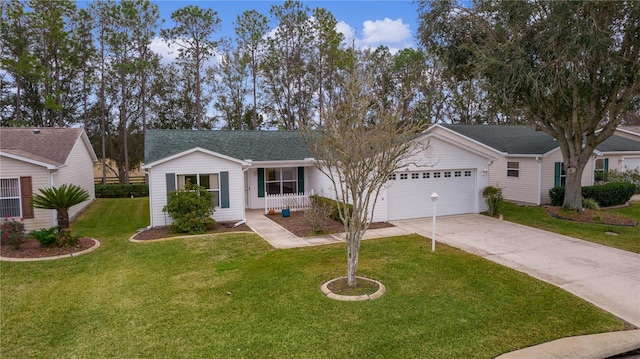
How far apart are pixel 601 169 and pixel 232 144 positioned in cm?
1915

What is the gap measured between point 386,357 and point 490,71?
1212 cm

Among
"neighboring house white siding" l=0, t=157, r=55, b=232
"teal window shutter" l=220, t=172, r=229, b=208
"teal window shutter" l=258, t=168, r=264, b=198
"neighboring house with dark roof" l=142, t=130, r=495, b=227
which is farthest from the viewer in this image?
"teal window shutter" l=258, t=168, r=264, b=198

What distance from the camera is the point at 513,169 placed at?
18.9m

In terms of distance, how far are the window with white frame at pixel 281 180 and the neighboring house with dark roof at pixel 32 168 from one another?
25.1 ft

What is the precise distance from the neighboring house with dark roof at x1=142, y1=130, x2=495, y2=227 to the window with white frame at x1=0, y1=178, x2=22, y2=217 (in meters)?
3.91

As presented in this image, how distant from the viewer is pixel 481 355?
4918mm

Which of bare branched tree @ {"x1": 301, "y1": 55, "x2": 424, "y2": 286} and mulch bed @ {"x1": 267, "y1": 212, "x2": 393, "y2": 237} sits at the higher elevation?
bare branched tree @ {"x1": 301, "y1": 55, "x2": 424, "y2": 286}

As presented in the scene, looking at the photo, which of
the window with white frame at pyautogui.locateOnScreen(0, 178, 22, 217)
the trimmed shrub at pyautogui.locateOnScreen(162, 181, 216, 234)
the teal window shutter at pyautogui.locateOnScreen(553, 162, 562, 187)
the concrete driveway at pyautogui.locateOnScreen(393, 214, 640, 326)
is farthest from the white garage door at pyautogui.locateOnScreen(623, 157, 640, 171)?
the window with white frame at pyautogui.locateOnScreen(0, 178, 22, 217)

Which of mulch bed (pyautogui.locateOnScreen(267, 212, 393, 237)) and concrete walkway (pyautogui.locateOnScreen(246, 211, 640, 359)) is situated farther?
mulch bed (pyautogui.locateOnScreen(267, 212, 393, 237))

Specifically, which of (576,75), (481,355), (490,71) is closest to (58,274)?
(481,355)

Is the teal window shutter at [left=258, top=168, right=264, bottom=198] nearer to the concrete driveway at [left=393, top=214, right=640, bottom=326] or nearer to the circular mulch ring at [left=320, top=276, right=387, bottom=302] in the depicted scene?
the concrete driveway at [left=393, top=214, right=640, bottom=326]

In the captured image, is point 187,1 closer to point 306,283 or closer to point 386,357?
point 306,283

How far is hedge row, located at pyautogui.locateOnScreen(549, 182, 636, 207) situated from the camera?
16922 mm

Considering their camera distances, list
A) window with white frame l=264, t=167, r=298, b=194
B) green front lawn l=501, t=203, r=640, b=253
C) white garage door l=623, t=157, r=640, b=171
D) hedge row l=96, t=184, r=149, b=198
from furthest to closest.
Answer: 1. hedge row l=96, t=184, r=149, b=198
2. white garage door l=623, t=157, r=640, b=171
3. window with white frame l=264, t=167, r=298, b=194
4. green front lawn l=501, t=203, r=640, b=253
